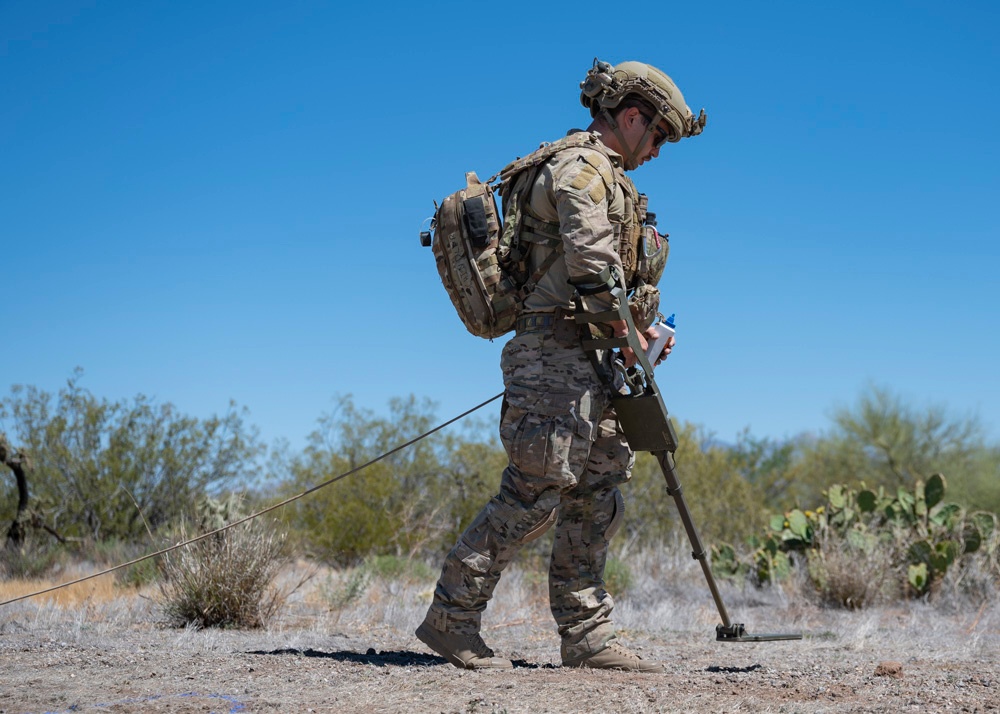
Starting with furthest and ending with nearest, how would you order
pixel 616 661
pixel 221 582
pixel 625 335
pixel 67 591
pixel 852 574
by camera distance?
pixel 67 591 < pixel 852 574 < pixel 221 582 < pixel 616 661 < pixel 625 335

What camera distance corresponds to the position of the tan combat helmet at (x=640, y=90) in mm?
4457

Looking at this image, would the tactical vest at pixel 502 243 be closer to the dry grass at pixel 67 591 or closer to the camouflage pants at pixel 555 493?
the camouflage pants at pixel 555 493

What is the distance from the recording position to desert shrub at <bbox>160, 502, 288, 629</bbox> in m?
5.86

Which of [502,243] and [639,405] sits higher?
[502,243]

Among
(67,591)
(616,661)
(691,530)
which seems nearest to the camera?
(616,661)

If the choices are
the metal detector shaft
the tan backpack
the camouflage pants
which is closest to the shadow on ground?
the camouflage pants

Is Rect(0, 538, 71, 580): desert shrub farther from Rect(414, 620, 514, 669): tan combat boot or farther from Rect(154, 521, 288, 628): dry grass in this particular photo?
Rect(414, 620, 514, 669): tan combat boot

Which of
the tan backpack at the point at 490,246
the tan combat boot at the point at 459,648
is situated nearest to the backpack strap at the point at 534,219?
the tan backpack at the point at 490,246

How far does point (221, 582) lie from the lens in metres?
5.86

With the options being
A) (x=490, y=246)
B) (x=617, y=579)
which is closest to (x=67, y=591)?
(x=617, y=579)

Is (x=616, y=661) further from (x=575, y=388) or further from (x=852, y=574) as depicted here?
(x=852, y=574)

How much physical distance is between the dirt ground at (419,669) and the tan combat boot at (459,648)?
0.09m

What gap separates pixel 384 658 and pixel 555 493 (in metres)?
1.26

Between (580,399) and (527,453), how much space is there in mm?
332
